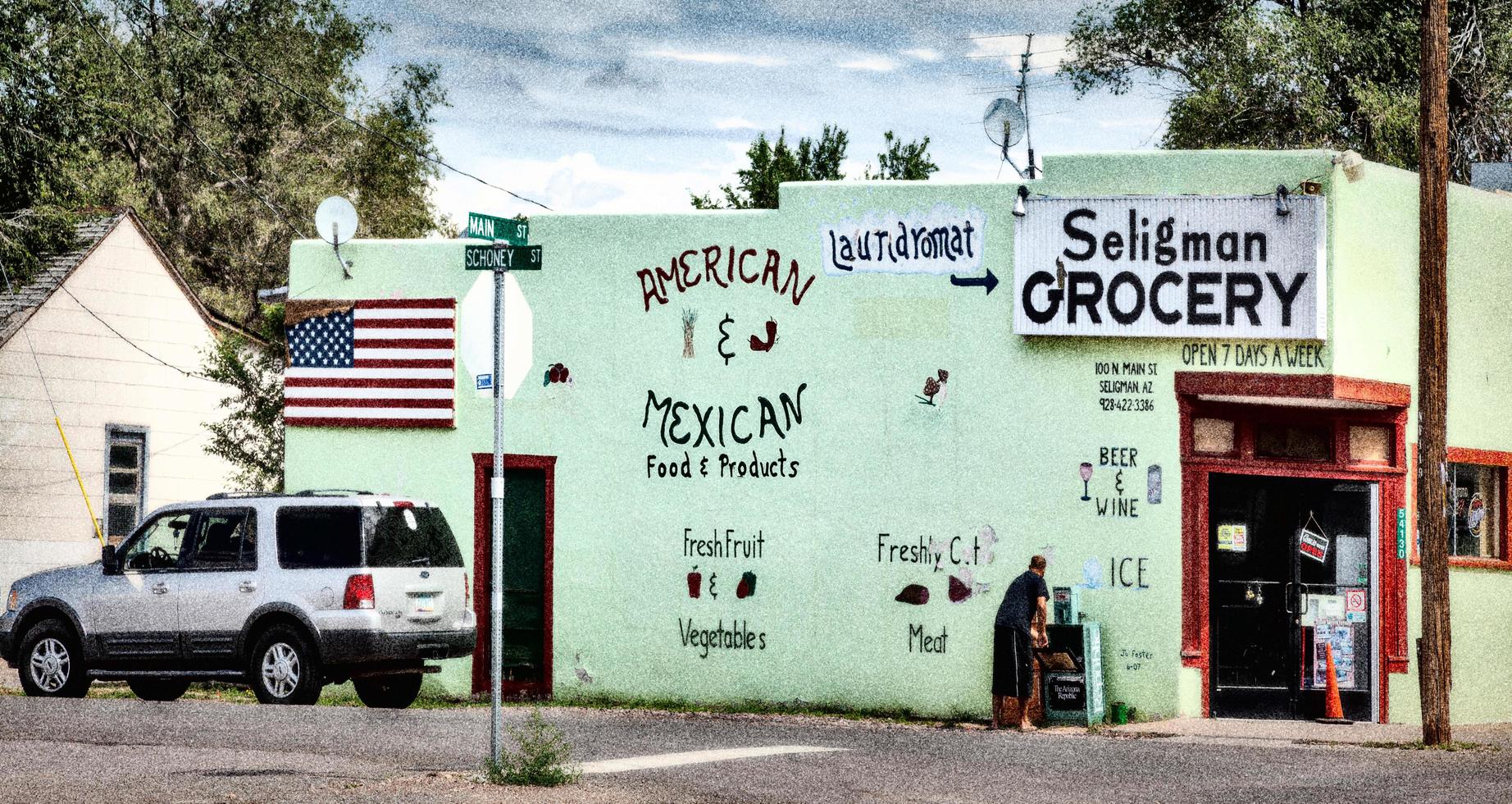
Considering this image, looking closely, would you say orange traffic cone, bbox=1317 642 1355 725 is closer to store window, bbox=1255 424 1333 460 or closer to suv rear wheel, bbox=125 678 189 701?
store window, bbox=1255 424 1333 460

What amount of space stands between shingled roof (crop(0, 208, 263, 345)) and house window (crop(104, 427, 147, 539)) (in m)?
2.62

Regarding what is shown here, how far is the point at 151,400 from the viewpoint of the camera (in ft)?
100

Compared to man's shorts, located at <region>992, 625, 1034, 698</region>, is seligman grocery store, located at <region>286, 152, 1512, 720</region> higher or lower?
higher

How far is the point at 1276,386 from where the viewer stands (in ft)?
58.7

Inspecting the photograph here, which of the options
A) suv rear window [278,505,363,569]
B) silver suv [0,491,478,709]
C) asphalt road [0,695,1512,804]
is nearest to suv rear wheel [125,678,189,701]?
silver suv [0,491,478,709]

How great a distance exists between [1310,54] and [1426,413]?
17.0 metres

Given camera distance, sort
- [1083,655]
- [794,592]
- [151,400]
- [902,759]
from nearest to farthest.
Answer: [902,759]
[1083,655]
[794,592]
[151,400]

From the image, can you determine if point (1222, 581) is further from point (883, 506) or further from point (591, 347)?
point (591, 347)

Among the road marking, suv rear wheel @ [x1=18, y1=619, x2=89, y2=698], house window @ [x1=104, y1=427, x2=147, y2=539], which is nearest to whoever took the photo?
the road marking

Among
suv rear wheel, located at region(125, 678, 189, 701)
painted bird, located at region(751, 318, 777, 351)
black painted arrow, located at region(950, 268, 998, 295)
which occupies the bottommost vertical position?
suv rear wheel, located at region(125, 678, 189, 701)

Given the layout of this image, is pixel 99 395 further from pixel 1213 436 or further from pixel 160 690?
pixel 1213 436

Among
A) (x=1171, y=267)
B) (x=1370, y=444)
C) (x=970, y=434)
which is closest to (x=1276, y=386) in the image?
(x=1171, y=267)

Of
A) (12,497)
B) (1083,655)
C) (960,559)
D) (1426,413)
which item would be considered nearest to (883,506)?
(960,559)

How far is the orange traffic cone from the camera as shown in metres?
18.2
